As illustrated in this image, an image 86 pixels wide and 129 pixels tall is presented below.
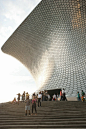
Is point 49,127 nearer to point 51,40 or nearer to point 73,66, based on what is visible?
point 73,66

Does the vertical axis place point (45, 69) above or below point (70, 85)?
above

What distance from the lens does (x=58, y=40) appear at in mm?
14742

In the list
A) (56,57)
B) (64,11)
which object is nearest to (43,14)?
(64,11)

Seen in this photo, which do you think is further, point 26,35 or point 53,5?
point 26,35

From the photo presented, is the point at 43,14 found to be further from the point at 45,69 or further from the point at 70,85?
the point at 70,85

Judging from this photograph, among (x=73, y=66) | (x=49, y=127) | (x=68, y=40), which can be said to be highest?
(x=68, y=40)

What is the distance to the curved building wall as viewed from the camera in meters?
12.8

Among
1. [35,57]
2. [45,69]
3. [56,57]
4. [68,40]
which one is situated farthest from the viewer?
[35,57]

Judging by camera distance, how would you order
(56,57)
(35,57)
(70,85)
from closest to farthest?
(70,85)
(56,57)
(35,57)

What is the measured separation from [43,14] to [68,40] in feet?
13.9

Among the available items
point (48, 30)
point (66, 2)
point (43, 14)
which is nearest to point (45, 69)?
point (48, 30)

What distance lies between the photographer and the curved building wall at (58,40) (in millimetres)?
12789

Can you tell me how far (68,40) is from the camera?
14.3 metres

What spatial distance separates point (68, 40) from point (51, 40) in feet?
7.16
